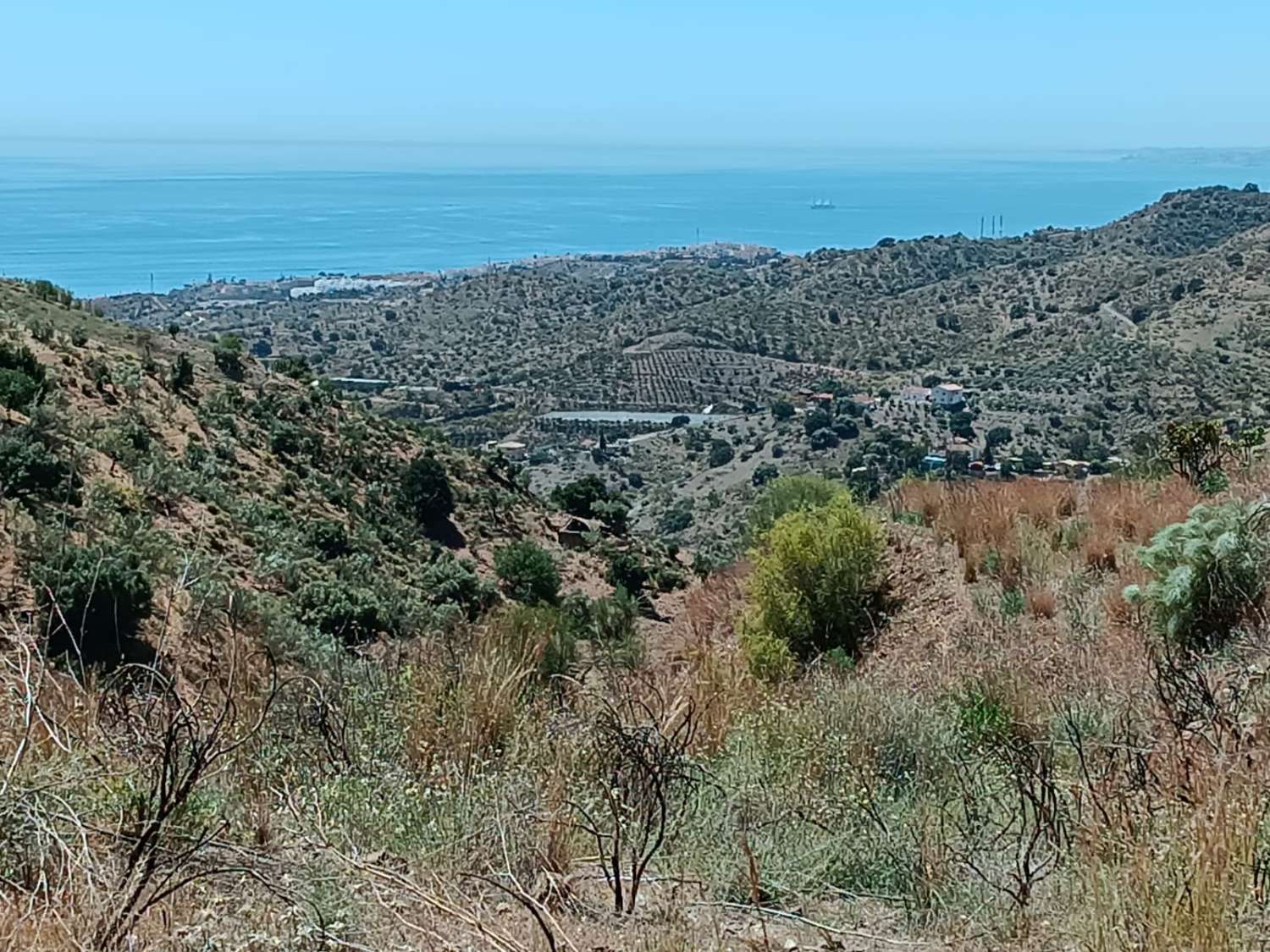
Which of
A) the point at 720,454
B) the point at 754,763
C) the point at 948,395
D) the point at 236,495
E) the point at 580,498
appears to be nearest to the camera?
the point at 754,763

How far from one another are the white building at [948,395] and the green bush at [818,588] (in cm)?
3786

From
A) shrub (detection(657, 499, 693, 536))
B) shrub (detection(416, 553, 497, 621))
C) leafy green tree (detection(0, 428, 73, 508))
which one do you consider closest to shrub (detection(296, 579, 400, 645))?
shrub (detection(416, 553, 497, 621))

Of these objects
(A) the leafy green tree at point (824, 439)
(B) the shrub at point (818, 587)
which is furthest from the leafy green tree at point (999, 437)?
A: (B) the shrub at point (818, 587)

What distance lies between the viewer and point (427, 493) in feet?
76.8

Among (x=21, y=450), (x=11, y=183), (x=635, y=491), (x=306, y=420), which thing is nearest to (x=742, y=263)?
(x=635, y=491)

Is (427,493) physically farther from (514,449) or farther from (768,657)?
(514,449)

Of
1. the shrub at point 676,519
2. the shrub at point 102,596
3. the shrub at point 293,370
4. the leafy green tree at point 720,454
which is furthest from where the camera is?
the leafy green tree at point 720,454

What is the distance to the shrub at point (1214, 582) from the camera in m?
6.27

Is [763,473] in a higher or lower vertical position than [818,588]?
lower

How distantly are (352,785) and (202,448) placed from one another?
661 inches

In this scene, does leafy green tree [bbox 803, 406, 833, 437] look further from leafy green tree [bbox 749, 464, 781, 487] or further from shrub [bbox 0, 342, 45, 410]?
shrub [bbox 0, 342, 45, 410]

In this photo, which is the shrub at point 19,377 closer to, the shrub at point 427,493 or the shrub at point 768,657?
the shrub at point 427,493

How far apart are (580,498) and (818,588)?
65.9 feet

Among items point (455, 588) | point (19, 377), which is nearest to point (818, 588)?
point (455, 588)
